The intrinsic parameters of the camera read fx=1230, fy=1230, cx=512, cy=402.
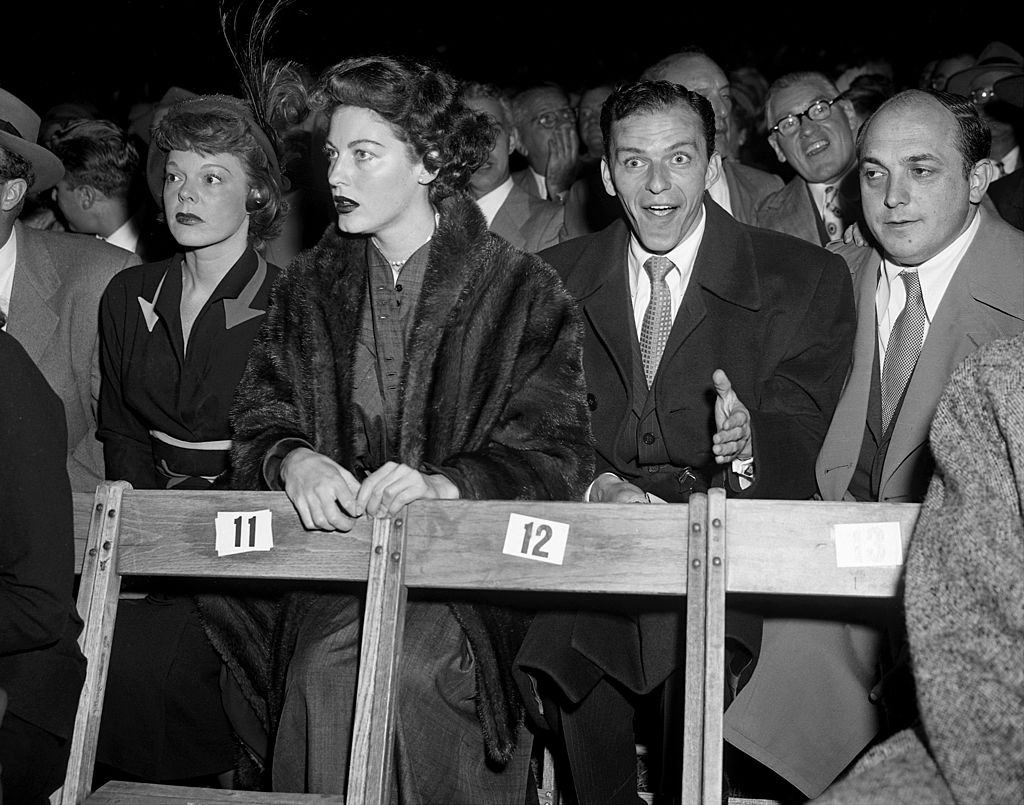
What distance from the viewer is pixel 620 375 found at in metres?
3.34

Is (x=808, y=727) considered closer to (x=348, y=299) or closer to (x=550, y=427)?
(x=550, y=427)

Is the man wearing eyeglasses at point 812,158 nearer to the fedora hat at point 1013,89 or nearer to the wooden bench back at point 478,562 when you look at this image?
the fedora hat at point 1013,89

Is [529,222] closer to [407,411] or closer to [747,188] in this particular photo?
[747,188]

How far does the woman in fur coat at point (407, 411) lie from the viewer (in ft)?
9.15

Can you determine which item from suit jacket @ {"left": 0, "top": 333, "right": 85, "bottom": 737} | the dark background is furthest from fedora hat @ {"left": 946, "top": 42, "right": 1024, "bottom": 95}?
suit jacket @ {"left": 0, "top": 333, "right": 85, "bottom": 737}

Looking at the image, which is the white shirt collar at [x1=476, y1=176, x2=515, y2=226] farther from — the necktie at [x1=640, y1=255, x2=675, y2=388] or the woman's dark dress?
the necktie at [x1=640, y1=255, x2=675, y2=388]

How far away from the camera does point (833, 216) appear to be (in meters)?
4.66

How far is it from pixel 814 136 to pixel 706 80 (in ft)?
1.59

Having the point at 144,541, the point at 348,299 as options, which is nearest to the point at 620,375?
the point at 348,299

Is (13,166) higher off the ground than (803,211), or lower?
lower

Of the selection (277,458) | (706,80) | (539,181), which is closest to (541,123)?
(539,181)

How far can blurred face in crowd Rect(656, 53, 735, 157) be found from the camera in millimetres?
4912

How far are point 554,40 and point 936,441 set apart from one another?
7.45 m

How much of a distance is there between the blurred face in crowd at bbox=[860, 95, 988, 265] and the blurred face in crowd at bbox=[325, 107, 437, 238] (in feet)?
4.19
